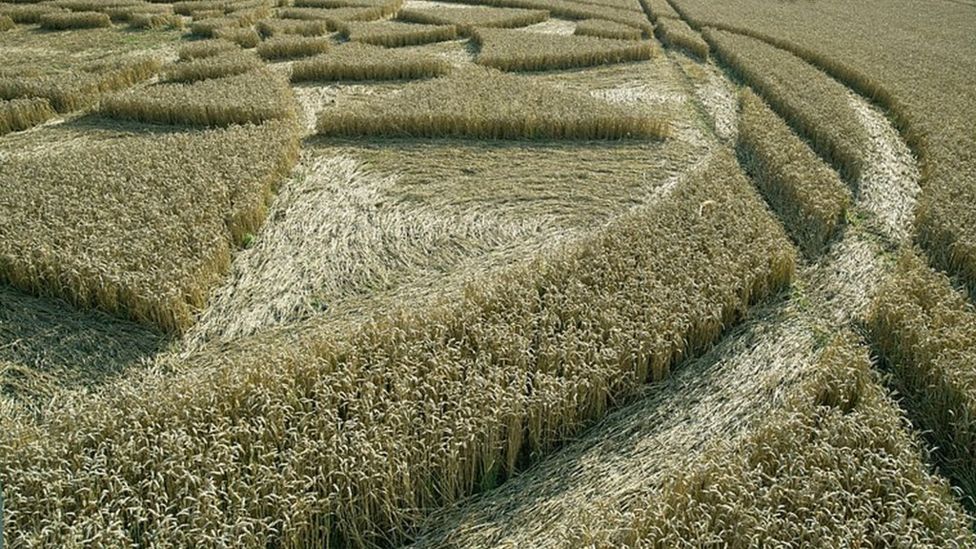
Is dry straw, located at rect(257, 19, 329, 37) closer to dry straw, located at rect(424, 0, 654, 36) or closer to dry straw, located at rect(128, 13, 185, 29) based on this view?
dry straw, located at rect(128, 13, 185, 29)

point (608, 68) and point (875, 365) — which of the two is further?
point (608, 68)

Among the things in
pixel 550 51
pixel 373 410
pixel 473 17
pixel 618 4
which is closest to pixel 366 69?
pixel 550 51

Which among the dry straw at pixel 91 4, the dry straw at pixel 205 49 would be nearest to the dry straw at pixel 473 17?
the dry straw at pixel 205 49

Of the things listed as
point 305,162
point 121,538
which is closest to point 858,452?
point 121,538

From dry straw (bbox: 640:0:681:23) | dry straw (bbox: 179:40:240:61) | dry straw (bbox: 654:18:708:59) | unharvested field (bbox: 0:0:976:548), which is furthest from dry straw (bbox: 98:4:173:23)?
dry straw (bbox: 640:0:681:23)

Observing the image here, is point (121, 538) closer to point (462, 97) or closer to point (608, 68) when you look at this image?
point (462, 97)

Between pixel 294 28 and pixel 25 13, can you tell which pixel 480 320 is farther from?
pixel 25 13
